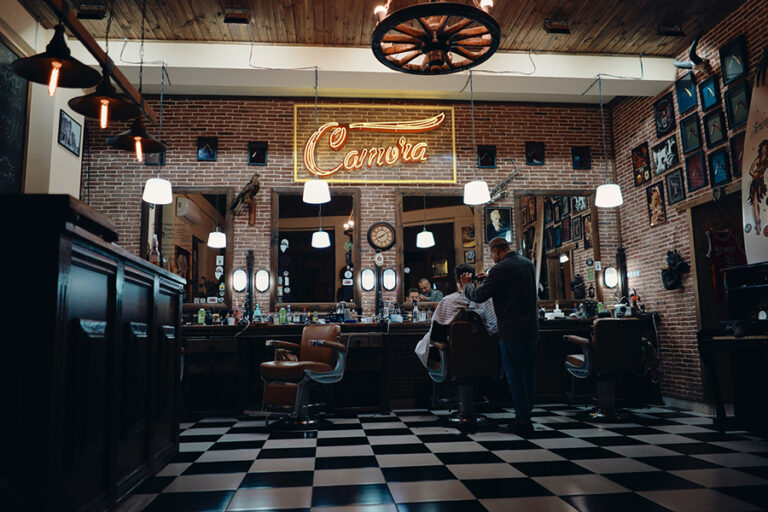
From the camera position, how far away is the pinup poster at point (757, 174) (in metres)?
4.46

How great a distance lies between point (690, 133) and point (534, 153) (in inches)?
76.4

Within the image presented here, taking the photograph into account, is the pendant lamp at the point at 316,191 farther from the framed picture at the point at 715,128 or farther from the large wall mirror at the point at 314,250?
the framed picture at the point at 715,128

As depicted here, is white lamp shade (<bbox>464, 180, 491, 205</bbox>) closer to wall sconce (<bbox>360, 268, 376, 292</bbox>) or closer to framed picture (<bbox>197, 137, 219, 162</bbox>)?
wall sconce (<bbox>360, 268, 376, 292</bbox>)

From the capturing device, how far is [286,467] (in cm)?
322

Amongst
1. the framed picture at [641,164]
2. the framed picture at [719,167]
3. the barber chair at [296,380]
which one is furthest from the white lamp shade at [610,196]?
the barber chair at [296,380]

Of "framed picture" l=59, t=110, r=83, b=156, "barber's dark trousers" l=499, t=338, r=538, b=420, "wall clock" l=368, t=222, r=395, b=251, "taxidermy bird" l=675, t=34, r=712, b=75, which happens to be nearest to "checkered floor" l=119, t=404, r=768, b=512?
"barber's dark trousers" l=499, t=338, r=538, b=420

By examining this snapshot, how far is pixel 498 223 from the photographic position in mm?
6961

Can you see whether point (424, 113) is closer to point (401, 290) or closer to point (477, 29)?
point (401, 290)

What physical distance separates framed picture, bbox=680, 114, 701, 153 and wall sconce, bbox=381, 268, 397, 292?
365 cm

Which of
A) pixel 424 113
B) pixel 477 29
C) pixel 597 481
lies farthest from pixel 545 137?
pixel 597 481

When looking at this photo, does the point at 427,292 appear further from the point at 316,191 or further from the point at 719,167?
the point at 719,167

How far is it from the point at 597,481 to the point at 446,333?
6.86 ft

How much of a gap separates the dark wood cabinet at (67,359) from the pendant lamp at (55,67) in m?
1.66

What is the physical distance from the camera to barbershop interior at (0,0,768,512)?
239 centimetres
